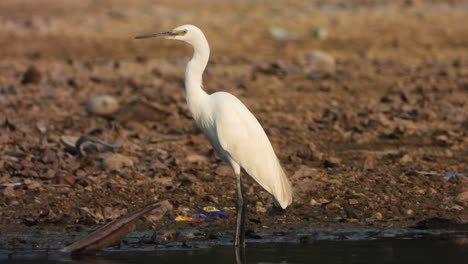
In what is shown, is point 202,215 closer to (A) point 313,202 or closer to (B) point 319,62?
(A) point 313,202

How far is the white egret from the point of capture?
28.3 feet

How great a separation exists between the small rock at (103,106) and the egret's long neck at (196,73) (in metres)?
4.66

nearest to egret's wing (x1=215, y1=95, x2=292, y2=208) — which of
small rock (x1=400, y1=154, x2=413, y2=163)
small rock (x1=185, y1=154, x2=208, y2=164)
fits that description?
small rock (x1=185, y1=154, x2=208, y2=164)

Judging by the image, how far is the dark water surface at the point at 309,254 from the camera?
7691 mm

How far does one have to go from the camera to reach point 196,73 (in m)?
8.85

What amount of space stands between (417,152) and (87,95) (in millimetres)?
5232

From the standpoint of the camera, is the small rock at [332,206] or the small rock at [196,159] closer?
the small rock at [332,206]

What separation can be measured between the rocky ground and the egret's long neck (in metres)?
1.01

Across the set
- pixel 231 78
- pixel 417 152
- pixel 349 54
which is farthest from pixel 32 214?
pixel 349 54

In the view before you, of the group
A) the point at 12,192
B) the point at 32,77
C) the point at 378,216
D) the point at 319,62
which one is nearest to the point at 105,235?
the point at 12,192

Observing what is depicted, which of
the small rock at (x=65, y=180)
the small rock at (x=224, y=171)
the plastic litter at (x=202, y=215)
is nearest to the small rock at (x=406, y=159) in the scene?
the small rock at (x=224, y=171)

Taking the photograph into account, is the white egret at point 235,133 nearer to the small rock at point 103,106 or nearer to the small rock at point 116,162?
the small rock at point 116,162

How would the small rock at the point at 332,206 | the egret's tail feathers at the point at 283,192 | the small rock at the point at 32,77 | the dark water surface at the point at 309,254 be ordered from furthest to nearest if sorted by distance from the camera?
the small rock at the point at 32,77, the small rock at the point at 332,206, the egret's tail feathers at the point at 283,192, the dark water surface at the point at 309,254

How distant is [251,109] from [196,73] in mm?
5146
